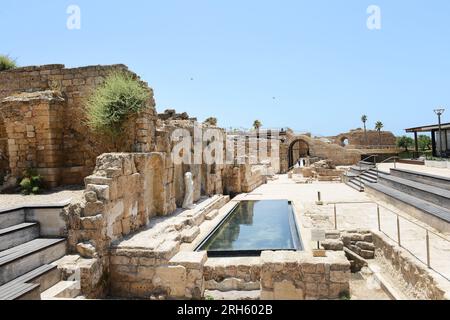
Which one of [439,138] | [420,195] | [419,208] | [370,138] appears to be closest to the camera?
[419,208]

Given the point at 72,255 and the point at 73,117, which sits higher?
the point at 73,117

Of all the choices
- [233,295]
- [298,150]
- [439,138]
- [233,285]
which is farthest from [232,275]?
[298,150]

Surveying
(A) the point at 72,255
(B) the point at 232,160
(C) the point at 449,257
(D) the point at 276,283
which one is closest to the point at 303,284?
(D) the point at 276,283

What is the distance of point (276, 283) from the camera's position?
18.8ft

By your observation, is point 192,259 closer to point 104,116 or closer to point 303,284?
point 303,284

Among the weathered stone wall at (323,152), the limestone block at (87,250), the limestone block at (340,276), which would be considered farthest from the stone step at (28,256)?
the weathered stone wall at (323,152)

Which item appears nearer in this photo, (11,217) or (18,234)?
(18,234)

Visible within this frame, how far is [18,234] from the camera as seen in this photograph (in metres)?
5.71

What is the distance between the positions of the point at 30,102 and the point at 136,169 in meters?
4.35

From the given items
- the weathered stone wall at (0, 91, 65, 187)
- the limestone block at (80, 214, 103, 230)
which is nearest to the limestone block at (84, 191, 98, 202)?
the limestone block at (80, 214, 103, 230)

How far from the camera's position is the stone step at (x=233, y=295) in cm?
589

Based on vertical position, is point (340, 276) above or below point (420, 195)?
below

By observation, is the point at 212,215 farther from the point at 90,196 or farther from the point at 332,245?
the point at 90,196

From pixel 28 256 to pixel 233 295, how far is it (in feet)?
12.1
